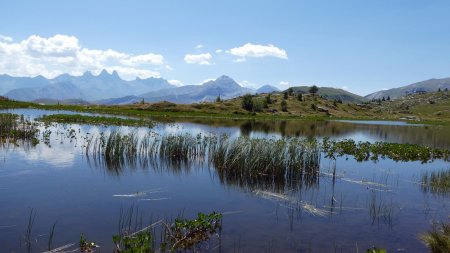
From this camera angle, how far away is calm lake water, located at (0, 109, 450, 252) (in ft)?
44.7

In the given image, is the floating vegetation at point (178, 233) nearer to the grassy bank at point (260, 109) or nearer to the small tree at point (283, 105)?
the grassy bank at point (260, 109)

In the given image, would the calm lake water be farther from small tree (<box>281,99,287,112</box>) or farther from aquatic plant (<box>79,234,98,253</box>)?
small tree (<box>281,99,287,112</box>)

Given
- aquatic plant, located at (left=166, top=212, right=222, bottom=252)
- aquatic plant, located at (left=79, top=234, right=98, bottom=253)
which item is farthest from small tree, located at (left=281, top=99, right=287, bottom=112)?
aquatic plant, located at (left=79, top=234, right=98, bottom=253)

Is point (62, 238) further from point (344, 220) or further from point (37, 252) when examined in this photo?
point (344, 220)

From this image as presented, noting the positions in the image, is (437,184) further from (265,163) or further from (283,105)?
(283,105)

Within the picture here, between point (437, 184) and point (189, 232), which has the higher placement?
point (189, 232)

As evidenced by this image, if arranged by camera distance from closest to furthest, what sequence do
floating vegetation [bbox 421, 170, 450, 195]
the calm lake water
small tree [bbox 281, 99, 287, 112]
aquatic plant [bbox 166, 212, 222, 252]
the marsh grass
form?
1. aquatic plant [bbox 166, 212, 222, 252]
2. the calm lake water
3. floating vegetation [bbox 421, 170, 450, 195]
4. the marsh grass
5. small tree [bbox 281, 99, 287, 112]

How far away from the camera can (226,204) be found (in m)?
18.2

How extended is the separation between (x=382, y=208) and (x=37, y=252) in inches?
603

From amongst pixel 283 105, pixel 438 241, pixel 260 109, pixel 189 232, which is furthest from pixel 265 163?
pixel 283 105

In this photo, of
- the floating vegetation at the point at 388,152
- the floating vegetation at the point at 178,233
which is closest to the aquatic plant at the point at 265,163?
the floating vegetation at the point at 178,233

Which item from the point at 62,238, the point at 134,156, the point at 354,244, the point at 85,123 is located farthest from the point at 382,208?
the point at 85,123

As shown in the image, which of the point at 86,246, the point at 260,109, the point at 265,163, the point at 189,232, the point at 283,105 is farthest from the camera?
the point at 283,105

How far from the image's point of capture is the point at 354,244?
14.0 metres
